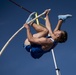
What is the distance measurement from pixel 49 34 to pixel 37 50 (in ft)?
1.69

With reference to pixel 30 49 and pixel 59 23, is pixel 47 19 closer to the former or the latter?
pixel 59 23

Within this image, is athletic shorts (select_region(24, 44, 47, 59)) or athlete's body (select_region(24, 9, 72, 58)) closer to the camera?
athlete's body (select_region(24, 9, 72, 58))

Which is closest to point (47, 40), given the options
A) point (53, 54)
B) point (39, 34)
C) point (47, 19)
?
point (39, 34)

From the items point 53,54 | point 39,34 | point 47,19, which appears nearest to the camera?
point 39,34

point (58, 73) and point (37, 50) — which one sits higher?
point (37, 50)

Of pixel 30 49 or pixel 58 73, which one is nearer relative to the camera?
pixel 30 49

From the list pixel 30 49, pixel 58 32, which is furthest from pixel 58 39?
pixel 30 49

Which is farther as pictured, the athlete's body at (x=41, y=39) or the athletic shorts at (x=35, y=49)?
the athletic shorts at (x=35, y=49)

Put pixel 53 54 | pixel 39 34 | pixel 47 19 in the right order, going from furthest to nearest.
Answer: pixel 53 54, pixel 47 19, pixel 39 34

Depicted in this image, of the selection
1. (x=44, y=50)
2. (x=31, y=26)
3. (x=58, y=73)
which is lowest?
(x=58, y=73)

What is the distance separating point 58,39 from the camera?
8.13 metres

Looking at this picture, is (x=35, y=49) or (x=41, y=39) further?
(x=35, y=49)

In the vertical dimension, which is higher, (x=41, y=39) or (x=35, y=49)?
(x=41, y=39)

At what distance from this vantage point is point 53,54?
9883 mm
